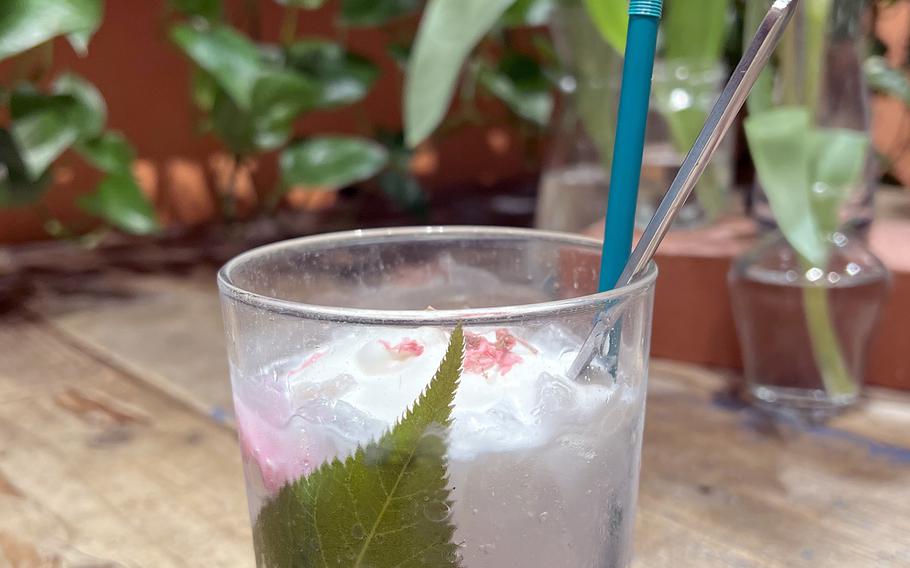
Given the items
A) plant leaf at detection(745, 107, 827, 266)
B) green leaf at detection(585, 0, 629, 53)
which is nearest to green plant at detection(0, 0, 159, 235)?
green leaf at detection(585, 0, 629, 53)

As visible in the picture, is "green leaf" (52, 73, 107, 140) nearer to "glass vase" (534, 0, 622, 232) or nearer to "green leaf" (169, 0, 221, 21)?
"green leaf" (169, 0, 221, 21)

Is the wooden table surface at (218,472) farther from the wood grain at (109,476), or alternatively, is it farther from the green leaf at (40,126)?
the green leaf at (40,126)

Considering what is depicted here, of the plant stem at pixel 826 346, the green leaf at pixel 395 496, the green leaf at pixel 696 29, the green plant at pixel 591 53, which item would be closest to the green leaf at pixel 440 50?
the green plant at pixel 591 53

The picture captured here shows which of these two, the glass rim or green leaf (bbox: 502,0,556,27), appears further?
green leaf (bbox: 502,0,556,27)

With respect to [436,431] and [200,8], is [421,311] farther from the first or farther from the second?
[200,8]

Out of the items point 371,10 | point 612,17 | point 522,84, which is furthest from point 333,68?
point 612,17

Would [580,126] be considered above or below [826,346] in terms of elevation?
above
